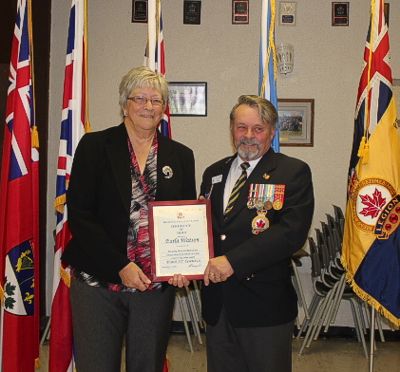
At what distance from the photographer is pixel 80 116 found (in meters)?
2.83

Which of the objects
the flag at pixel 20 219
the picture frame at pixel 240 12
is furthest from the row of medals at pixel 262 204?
the picture frame at pixel 240 12

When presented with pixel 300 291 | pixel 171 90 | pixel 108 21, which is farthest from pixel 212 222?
pixel 108 21

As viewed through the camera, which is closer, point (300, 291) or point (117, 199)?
point (117, 199)

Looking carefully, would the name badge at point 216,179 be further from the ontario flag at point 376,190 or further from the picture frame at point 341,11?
the picture frame at point 341,11

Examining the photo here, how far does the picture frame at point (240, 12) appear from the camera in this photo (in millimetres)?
4789

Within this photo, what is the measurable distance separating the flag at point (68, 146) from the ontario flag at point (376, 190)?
4.70 ft

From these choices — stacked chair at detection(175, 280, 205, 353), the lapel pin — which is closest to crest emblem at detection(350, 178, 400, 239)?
the lapel pin

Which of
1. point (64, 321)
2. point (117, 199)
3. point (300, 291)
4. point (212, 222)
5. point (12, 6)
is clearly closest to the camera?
point (117, 199)

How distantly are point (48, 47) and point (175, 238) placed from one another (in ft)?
10.6

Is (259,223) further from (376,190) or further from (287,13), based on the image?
(287,13)

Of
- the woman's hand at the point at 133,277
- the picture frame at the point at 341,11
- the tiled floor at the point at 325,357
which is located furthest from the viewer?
the picture frame at the point at 341,11

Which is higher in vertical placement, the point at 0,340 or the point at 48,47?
the point at 48,47

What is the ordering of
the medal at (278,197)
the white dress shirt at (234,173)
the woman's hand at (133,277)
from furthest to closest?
the white dress shirt at (234,173), the medal at (278,197), the woman's hand at (133,277)

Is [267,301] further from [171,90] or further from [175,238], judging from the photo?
[171,90]
